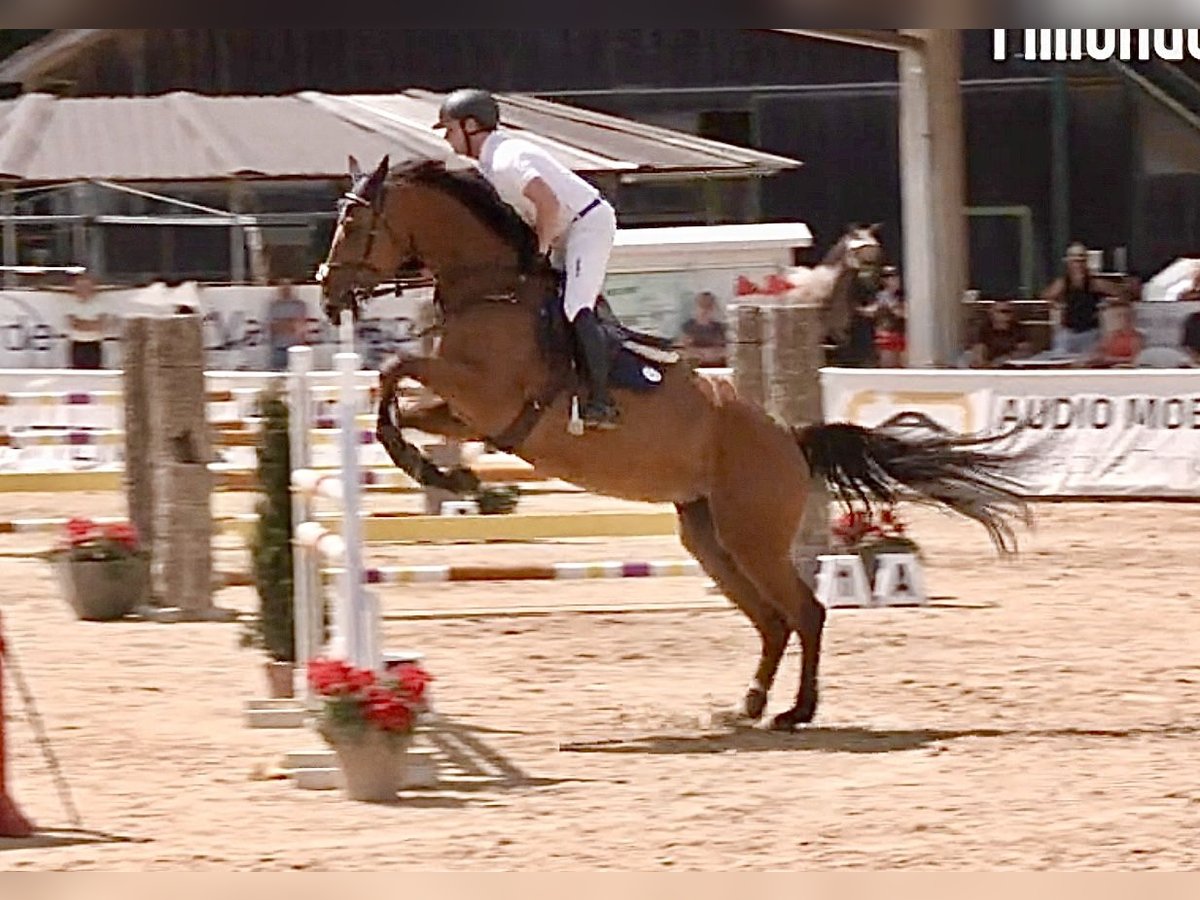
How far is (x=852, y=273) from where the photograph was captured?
19.8 m

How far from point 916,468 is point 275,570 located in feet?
7.34

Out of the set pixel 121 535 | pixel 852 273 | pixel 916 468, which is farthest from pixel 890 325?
pixel 916 468

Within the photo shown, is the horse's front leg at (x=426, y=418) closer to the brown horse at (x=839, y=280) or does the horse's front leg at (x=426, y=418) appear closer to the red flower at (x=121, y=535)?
the red flower at (x=121, y=535)

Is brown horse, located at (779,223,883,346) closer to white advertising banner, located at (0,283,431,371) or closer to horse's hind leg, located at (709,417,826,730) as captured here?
white advertising banner, located at (0,283,431,371)

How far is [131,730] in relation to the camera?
307 inches

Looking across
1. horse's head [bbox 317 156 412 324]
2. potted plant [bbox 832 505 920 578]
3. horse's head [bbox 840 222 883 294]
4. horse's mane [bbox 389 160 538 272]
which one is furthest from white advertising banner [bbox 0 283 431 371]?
horse's head [bbox 317 156 412 324]

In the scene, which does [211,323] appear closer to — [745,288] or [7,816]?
[745,288]

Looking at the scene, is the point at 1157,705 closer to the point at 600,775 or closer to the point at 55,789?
the point at 600,775

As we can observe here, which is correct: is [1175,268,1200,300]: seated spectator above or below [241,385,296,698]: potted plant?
above

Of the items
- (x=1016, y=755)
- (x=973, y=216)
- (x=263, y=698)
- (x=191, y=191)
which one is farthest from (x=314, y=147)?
(x=1016, y=755)

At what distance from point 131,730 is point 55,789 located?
1.04 m

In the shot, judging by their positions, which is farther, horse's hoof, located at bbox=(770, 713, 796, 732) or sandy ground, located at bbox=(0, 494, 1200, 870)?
horse's hoof, located at bbox=(770, 713, 796, 732)

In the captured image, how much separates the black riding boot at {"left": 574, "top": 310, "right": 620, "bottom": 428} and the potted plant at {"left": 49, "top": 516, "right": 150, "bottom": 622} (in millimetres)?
3628

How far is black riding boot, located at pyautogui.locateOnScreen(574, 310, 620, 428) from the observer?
7.68 meters
